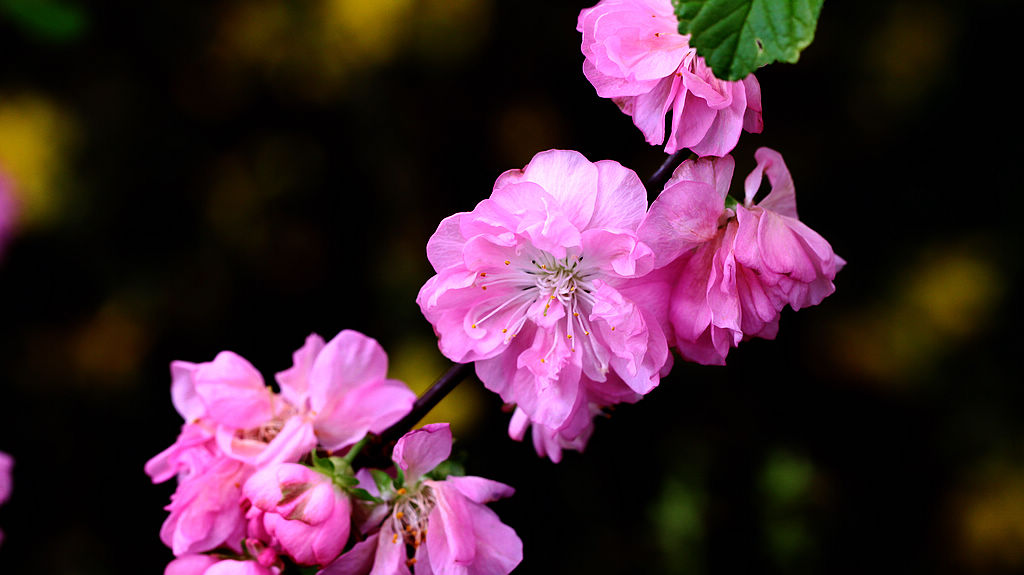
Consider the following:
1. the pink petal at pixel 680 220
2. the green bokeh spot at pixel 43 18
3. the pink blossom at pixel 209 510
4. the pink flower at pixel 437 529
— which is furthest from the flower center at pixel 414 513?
the green bokeh spot at pixel 43 18

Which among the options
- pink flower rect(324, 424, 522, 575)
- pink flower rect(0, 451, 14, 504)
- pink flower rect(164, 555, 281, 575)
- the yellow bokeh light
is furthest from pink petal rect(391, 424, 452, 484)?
the yellow bokeh light

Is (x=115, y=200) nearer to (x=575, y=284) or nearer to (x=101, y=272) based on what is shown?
(x=101, y=272)

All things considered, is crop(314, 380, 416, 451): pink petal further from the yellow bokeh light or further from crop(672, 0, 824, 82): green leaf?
the yellow bokeh light

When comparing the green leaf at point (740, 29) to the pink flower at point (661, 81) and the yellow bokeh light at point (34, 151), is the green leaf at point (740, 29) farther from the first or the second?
the yellow bokeh light at point (34, 151)

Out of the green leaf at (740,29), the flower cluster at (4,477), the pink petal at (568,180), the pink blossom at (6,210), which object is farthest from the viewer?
the pink blossom at (6,210)

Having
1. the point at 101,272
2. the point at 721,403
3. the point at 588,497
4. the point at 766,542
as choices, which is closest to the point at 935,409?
the point at 721,403

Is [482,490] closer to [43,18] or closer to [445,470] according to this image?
[445,470]
